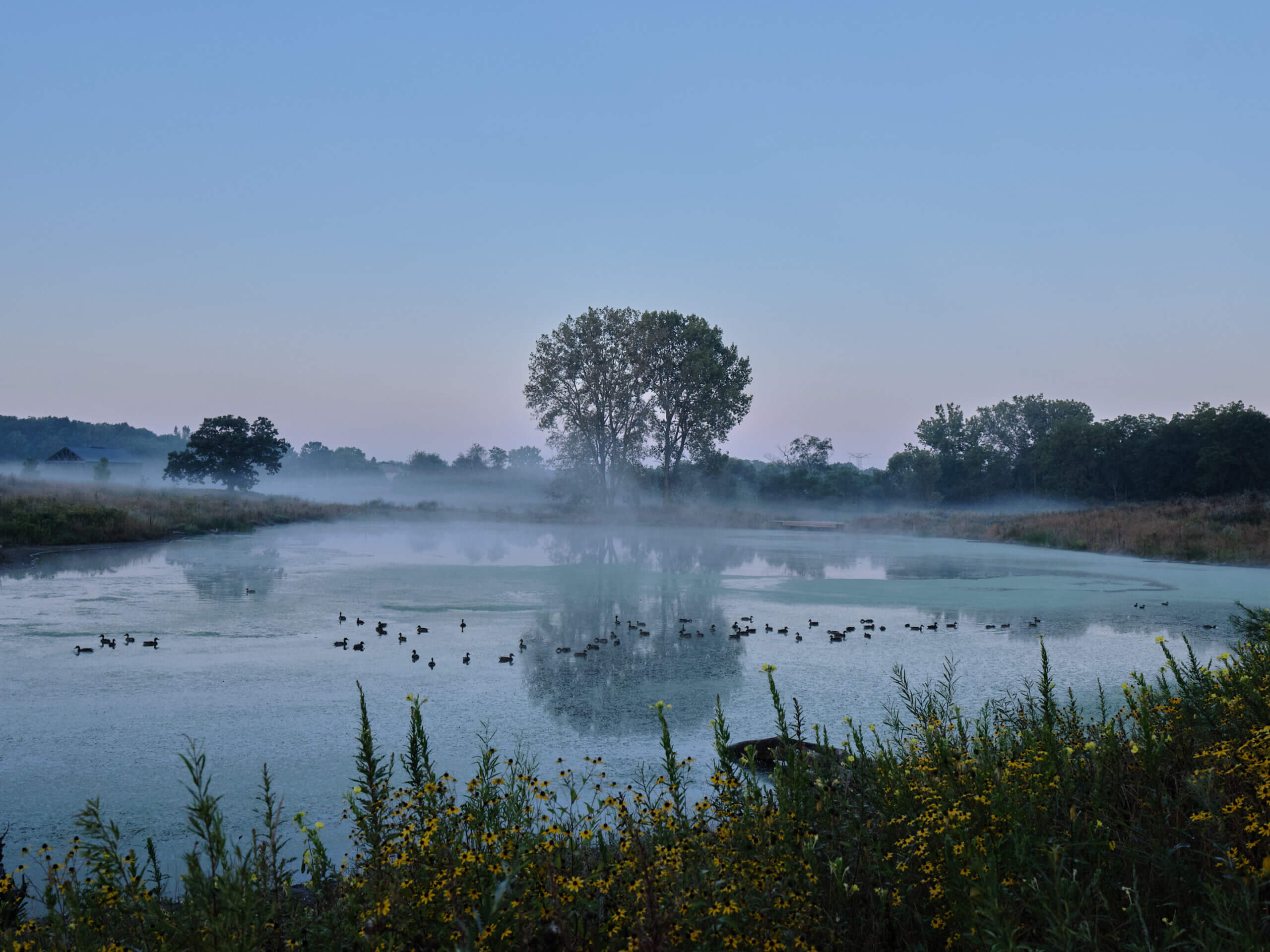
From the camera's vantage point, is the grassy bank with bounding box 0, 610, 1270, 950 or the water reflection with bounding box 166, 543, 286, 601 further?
the water reflection with bounding box 166, 543, 286, 601

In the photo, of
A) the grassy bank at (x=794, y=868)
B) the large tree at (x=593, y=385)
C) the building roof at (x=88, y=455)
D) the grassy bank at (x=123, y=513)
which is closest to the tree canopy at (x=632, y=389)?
the large tree at (x=593, y=385)

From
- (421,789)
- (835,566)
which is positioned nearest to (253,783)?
(421,789)

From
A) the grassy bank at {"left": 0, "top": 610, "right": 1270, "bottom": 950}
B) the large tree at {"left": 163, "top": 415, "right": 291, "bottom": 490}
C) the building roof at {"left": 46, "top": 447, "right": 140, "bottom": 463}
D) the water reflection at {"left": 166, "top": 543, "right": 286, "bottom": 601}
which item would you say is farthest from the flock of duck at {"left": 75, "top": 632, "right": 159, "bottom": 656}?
the building roof at {"left": 46, "top": 447, "right": 140, "bottom": 463}

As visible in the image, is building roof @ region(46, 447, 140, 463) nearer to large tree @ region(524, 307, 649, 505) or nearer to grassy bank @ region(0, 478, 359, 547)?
grassy bank @ region(0, 478, 359, 547)

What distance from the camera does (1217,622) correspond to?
1088 centimetres

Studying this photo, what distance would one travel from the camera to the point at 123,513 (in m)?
24.6

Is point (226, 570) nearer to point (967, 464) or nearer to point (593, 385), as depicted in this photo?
point (593, 385)

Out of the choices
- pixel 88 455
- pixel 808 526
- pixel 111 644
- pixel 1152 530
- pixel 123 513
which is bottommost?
pixel 808 526

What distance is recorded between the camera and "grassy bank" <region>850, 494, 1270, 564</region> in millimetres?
21547

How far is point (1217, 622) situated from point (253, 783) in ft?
38.3

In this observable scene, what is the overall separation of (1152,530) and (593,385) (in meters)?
27.9

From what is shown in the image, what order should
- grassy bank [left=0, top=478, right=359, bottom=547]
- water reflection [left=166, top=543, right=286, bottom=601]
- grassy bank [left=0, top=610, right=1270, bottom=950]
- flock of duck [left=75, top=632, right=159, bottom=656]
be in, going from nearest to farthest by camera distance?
grassy bank [left=0, top=610, right=1270, bottom=950] → flock of duck [left=75, top=632, right=159, bottom=656] → water reflection [left=166, top=543, right=286, bottom=601] → grassy bank [left=0, top=478, right=359, bottom=547]

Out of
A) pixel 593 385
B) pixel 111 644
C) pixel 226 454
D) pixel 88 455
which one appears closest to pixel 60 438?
pixel 88 455

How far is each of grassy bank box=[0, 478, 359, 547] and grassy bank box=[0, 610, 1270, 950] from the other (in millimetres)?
21724
